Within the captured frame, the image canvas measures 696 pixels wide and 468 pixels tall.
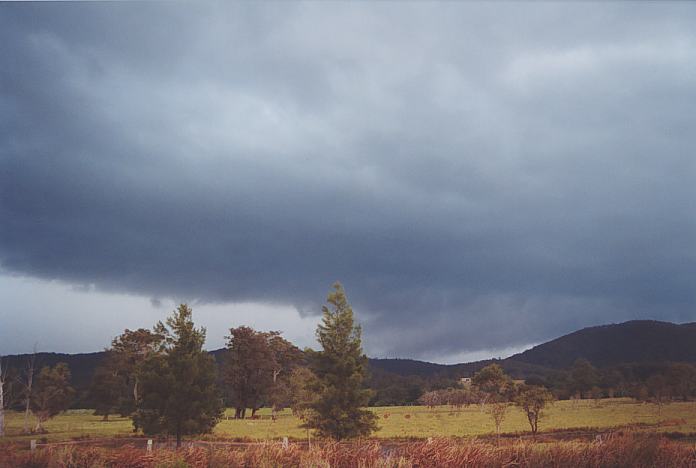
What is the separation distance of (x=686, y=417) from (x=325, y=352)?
5196 centimetres

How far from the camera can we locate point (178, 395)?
39156 mm

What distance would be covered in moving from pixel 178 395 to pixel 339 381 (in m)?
12.6

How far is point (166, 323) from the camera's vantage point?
139 ft

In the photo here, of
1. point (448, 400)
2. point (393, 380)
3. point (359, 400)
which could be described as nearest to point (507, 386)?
point (448, 400)

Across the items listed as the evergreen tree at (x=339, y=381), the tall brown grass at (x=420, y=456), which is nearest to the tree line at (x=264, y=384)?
the evergreen tree at (x=339, y=381)

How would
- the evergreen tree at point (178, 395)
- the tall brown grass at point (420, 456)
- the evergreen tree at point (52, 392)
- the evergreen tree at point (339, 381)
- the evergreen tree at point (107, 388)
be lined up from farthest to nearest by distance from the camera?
the evergreen tree at point (107, 388), the evergreen tree at point (52, 392), the evergreen tree at point (178, 395), the evergreen tree at point (339, 381), the tall brown grass at point (420, 456)

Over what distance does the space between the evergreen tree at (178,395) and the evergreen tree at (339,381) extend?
907 cm

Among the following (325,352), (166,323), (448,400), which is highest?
(166,323)

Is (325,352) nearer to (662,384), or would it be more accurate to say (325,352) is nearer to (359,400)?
(359,400)

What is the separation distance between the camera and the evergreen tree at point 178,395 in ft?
128

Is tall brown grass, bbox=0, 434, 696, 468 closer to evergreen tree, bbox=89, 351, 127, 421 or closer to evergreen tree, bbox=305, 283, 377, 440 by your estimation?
evergreen tree, bbox=305, 283, 377, 440

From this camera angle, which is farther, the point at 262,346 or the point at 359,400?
the point at 262,346

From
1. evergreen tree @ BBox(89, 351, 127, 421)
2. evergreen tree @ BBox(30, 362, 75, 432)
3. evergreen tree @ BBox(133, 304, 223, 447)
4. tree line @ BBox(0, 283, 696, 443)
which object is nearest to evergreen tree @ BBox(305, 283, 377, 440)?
tree line @ BBox(0, 283, 696, 443)

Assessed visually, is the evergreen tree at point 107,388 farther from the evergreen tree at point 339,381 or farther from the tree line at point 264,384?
the evergreen tree at point 339,381
